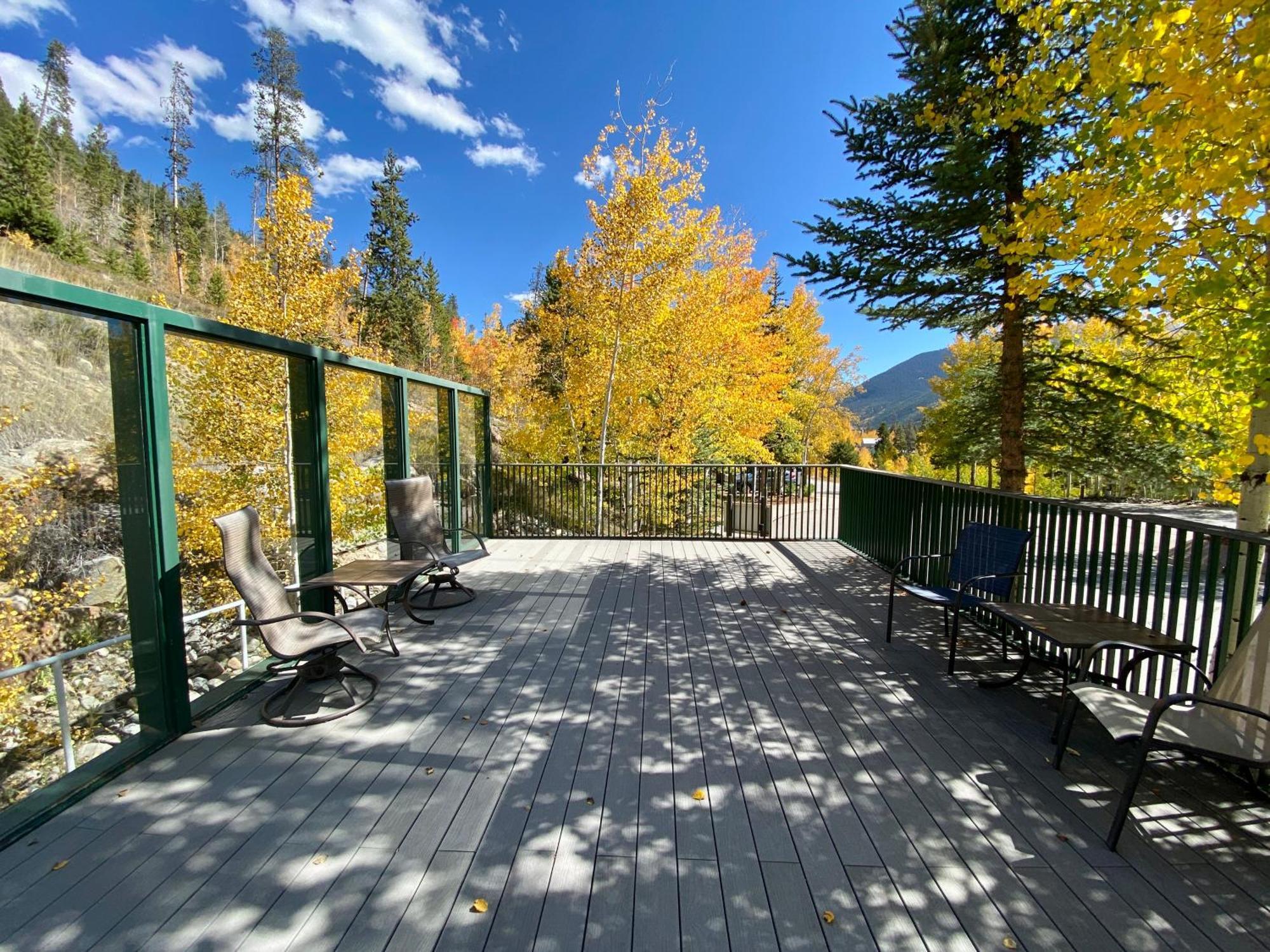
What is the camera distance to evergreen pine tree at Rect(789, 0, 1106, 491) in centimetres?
429

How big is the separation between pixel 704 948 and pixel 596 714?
4.21 feet

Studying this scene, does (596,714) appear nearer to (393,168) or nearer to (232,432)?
(232,432)

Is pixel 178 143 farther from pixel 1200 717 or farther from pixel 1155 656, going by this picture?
pixel 1200 717

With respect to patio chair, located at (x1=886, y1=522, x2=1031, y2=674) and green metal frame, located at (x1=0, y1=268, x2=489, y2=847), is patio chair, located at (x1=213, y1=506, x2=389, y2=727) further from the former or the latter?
patio chair, located at (x1=886, y1=522, x2=1031, y2=674)

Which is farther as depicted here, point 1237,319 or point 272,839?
point 1237,319

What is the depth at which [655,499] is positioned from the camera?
27.1 feet

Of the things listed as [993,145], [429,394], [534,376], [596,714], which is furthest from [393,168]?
[596,714]

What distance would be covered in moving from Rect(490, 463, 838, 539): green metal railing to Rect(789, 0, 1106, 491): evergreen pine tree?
9.08ft

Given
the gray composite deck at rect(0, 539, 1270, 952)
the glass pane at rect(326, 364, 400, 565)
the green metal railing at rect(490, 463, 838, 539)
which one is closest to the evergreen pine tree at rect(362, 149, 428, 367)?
the green metal railing at rect(490, 463, 838, 539)

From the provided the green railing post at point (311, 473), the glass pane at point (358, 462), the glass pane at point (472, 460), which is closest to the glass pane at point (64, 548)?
the green railing post at point (311, 473)

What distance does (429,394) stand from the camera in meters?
5.60

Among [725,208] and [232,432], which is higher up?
[725,208]

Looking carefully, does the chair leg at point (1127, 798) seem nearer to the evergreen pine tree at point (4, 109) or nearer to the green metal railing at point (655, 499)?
the green metal railing at point (655, 499)

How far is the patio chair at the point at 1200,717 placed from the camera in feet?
5.44
